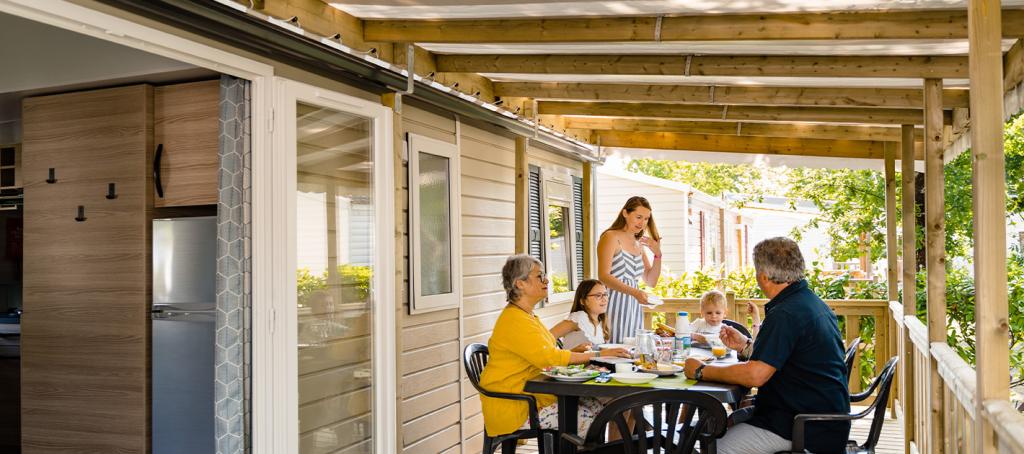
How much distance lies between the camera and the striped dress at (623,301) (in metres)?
6.12

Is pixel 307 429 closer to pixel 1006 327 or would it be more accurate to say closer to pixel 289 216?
pixel 289 216

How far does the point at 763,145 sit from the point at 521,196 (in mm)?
2635

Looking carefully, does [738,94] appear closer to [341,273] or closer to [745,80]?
[745,80]

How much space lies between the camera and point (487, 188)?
269 inches

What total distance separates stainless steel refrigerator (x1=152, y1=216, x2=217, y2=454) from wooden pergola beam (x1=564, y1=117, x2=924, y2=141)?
13.4 feet

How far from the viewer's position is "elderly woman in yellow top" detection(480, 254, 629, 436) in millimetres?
4352

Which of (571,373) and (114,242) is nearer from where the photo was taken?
(571,373)

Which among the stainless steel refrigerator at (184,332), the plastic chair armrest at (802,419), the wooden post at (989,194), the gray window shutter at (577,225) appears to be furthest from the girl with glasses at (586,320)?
the gray window shutter at (577,225)

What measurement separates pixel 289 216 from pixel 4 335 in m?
3.20

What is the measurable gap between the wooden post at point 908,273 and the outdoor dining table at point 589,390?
2626 mm

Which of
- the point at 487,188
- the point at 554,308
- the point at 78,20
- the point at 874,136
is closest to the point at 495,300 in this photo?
the point at 487,188

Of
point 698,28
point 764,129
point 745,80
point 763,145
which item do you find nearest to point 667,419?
point 698,28

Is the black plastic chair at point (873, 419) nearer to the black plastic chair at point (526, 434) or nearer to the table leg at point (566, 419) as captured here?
the table leg at point (566, 419)

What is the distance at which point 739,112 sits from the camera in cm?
669
